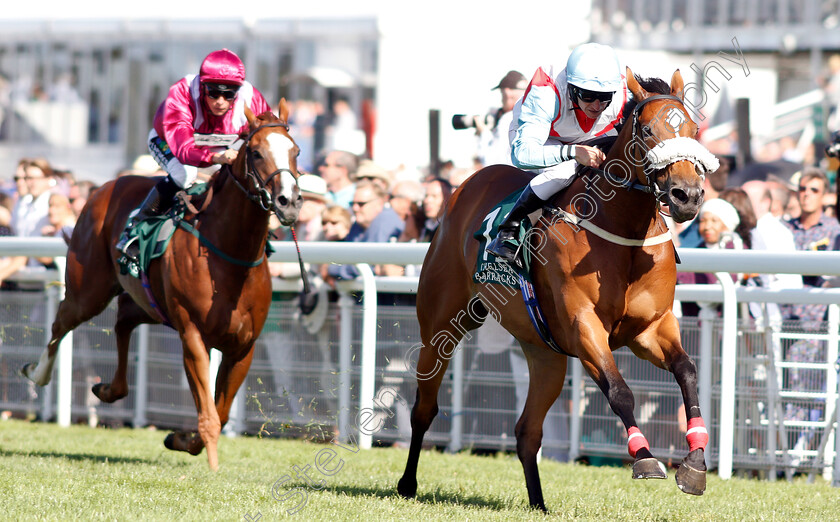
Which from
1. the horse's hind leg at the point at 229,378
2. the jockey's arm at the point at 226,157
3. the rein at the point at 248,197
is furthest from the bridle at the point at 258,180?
the horse's hind leg at the point at 229,378

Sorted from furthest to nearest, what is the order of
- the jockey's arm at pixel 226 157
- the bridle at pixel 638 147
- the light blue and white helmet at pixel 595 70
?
the jockey's arm at pixel 226 157
the light blue and white helmet at pixel 595 70
the bridle at pixel 638 147

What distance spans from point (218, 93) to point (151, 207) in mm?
801

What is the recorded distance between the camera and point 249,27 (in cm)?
1611

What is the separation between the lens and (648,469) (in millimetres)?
4359

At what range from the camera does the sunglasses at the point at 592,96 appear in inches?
199

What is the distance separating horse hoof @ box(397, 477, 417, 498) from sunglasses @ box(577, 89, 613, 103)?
2056mm

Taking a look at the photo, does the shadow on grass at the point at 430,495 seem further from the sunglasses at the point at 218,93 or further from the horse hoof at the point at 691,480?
the sunglasses at the point at 218,93

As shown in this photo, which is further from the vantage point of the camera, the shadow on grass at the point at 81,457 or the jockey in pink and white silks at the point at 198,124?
the shadow on grass at the point at 81,457

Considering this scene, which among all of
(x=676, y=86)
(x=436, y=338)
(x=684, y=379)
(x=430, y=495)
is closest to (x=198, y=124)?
(x=436, y=338)

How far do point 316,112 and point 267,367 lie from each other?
775cm

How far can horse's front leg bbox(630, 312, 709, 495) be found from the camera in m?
4.40

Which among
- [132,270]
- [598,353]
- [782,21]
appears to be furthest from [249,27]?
[598,353]

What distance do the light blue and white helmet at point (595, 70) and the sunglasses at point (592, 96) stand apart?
52 millimetres

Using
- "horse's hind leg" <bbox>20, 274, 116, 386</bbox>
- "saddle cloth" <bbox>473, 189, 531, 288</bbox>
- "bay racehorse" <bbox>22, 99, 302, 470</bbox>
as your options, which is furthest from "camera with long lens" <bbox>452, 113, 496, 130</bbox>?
"horse's hind leg" <bbox>20, 274, 116, 386</bbox>
